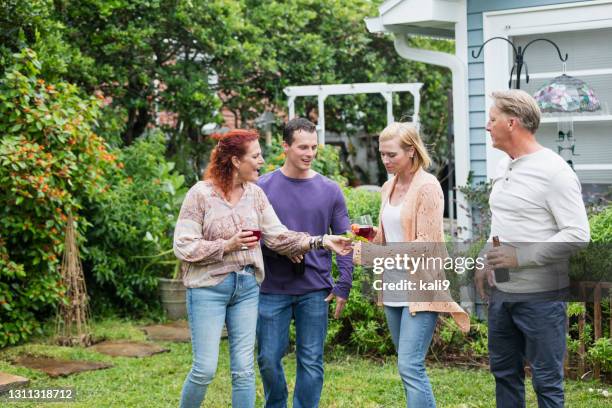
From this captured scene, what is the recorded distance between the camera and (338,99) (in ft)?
43.5

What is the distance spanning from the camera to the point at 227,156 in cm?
444

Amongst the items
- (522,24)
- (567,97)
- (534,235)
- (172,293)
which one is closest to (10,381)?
(172,293)

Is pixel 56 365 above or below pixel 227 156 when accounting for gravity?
below

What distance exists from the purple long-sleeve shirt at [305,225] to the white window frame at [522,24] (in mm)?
3097

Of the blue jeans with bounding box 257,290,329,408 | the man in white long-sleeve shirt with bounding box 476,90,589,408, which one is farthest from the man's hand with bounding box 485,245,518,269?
the blue jeans with bounding box 257,290,329,408

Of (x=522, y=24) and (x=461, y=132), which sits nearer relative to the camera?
(x=522, y=24)

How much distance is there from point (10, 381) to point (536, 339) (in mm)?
3689

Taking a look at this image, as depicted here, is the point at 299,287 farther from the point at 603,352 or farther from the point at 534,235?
the point at 603,352

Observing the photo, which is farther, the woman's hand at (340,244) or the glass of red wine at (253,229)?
the woman's hand at (340,244)

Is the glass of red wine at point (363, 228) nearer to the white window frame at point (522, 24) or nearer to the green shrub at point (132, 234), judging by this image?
the white window frame at point (522, 24)

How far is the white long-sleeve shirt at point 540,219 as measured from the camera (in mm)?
3717

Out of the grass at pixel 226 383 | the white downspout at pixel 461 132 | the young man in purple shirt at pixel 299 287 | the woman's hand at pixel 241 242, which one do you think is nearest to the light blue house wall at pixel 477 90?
the white downspout at pixel 461 132

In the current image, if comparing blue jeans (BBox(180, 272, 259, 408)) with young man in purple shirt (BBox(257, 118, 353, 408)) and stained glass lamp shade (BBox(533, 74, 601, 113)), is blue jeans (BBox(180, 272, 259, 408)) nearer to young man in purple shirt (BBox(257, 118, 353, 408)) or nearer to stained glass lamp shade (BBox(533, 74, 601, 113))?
young man in purple shirt (BBox(257, 118, 353, 408))

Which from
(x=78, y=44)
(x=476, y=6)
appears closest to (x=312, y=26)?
(x=78, y=44)
